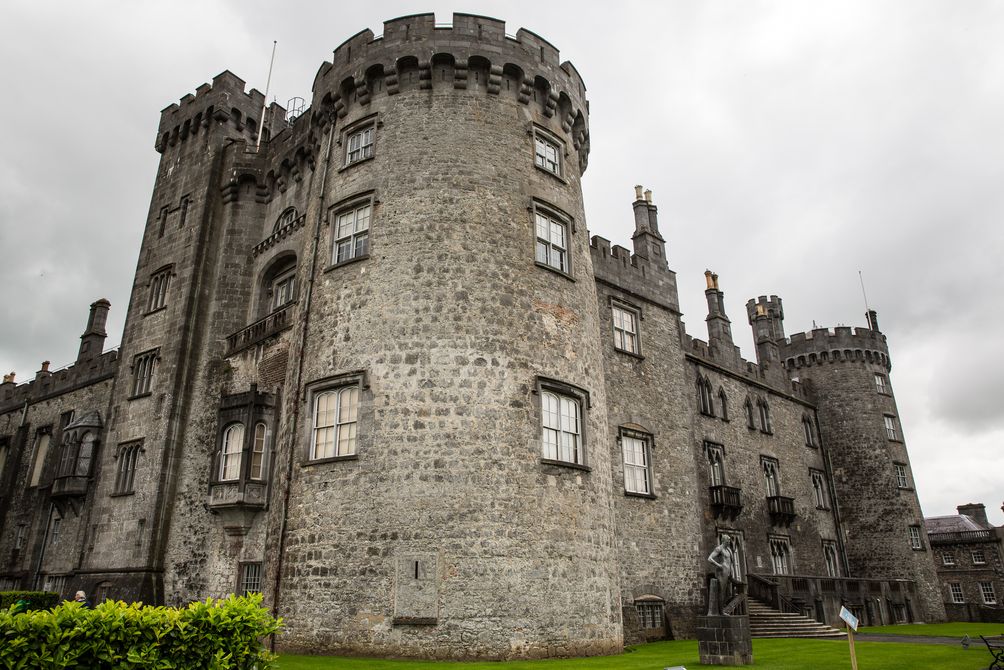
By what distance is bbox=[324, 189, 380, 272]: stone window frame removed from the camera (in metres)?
17.6

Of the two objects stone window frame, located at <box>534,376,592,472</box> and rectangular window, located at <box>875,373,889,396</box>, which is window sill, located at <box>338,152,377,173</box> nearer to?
stone window frame, located at <box>534,376,592,472</box>

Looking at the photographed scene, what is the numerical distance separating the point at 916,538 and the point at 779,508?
1118 cm

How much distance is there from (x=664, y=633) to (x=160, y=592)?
15.2 m

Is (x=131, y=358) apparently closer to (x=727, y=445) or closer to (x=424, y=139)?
(x=424, y=139)

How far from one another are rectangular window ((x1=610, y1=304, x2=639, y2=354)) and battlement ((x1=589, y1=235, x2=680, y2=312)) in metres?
0.83

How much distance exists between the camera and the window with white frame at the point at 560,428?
631 inches

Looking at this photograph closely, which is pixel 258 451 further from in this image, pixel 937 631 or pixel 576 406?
pixel 937 631

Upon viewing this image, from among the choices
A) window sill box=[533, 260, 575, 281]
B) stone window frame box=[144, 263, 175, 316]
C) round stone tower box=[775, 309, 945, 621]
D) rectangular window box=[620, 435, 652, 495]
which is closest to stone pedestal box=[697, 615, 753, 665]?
rectangular window box=[620, 435, 652, 495]

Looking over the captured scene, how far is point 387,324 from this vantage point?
16156mm

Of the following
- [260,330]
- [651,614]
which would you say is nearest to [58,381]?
[260,330]

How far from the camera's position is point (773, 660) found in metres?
14.2

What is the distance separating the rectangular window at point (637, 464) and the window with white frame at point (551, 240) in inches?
272

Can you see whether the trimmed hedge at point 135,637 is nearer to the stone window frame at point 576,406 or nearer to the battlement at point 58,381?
the stone window frame at point 576,406

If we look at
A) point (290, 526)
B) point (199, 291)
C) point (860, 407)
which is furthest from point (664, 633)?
point (860, 407)
